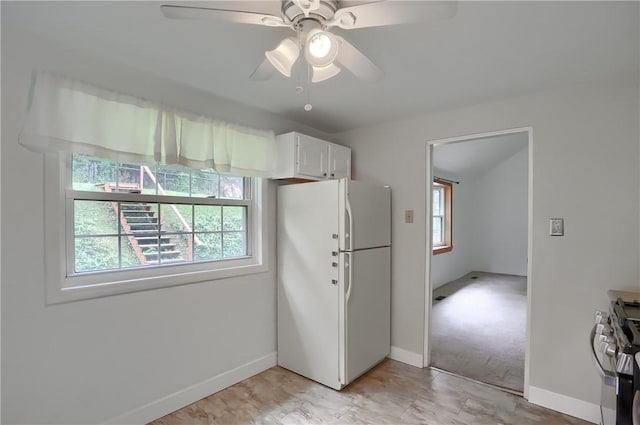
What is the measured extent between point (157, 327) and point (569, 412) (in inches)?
113

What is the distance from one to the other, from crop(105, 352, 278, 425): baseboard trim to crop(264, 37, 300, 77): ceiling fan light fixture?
2.23 metres

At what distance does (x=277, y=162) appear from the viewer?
2.74 meters

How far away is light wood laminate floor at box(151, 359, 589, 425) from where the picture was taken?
210 cm

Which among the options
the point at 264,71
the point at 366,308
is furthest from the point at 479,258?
the point at 264,71

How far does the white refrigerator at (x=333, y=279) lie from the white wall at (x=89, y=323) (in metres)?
0.44

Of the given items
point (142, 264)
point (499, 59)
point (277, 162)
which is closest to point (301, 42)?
point (499, 59)

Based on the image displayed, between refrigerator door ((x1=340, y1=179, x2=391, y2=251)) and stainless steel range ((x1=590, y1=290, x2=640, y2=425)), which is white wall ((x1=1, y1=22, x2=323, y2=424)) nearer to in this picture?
refrigerator door ((x1=340, y1=179, x2=391, y2=251))

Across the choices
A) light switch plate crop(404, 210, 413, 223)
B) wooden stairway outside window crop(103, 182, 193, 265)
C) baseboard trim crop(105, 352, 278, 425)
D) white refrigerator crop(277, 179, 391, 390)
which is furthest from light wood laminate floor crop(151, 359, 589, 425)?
light switch plate crop(404, 210, 413, 223)

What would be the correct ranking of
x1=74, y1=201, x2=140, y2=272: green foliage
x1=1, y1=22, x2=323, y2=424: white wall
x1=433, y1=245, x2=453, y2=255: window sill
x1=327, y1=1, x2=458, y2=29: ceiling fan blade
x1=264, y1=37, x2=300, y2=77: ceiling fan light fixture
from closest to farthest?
1. x1=327, y1=1, x2=458, y2=29: ceiling fan blade
2. x1=264, y1=37, x2=300, y2=77: ceiling fan light fixture
3. x1=1, y1=22, x2=323, y2=424: white wall
4. x1=74, y1=201, x2=140, y2=272: green foliage
5. x1=433, y1=245, x2=453, y2=255: window sill

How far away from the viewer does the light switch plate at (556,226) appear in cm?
221

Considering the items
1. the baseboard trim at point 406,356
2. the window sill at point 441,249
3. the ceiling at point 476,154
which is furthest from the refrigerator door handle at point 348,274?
the window sill at point 441,249

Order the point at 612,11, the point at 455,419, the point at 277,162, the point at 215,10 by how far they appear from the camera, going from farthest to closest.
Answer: the point at 277,162, the point at 455,419, the point at 612,11, the point at 215,10

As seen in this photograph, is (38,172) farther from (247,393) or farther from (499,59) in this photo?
(499,59)

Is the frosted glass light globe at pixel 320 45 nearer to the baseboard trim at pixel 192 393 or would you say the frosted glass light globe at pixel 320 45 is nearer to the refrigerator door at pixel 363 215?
the refrigerator door at pixel 363 215
